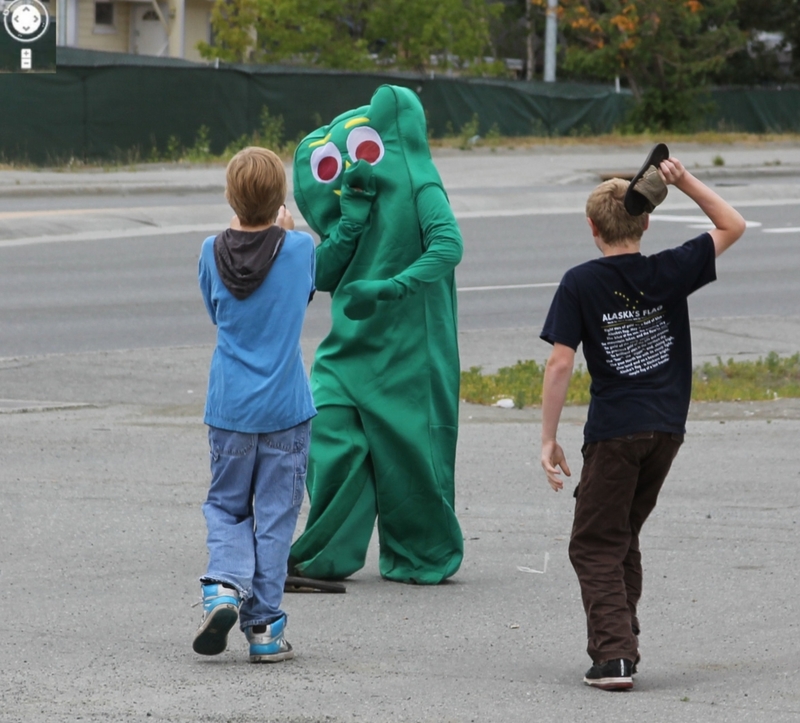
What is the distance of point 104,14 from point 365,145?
4120 centimetres

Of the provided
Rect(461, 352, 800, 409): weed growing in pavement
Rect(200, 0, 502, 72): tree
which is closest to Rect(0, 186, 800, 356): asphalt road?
Rect(461, 352, 800, 409): weed growing in pavement

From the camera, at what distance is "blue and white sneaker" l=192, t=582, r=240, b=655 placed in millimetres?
4453

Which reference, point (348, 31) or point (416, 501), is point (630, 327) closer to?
point (416, 501)

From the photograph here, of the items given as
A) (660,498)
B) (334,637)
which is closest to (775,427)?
(660,498)

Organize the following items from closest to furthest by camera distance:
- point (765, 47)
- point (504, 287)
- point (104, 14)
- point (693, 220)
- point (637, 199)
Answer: point (637, 199) < point (504, 287) < point (693, 220) < point (104, 14) < point (765, 47)

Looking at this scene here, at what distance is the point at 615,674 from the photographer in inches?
174

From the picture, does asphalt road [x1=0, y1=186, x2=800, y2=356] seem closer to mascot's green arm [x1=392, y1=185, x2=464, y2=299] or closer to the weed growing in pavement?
the weed growing in pavement

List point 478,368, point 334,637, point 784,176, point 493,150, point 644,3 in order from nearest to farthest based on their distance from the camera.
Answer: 1. point 334,637
2. point 478,368
3. point 784,176
4. point 493,150
5. point 644,3

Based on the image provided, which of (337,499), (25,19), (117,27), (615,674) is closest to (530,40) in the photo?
(117,27)

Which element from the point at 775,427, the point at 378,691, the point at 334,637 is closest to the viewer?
the point at 378,691

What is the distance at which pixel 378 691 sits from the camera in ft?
14.5

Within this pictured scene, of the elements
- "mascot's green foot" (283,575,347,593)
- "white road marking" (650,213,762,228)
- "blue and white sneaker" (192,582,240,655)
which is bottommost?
"mascot's green foot" (283,575,347,593)

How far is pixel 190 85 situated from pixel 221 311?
2683 cm

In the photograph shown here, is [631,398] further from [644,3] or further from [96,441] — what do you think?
[644,3]
